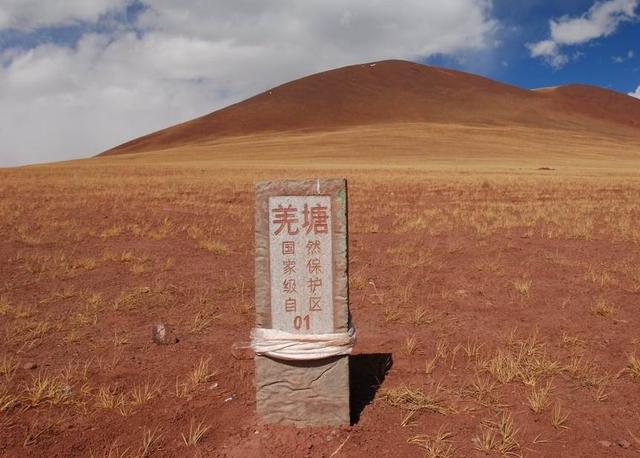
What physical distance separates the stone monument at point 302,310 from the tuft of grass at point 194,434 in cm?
44

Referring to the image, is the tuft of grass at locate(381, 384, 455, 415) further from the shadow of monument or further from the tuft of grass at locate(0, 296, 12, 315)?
the tuft of grass at locate(0, 296, 12, 315)

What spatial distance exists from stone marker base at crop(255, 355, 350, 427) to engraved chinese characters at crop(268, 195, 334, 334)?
27 centimetres

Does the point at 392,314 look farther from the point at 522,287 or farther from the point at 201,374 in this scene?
the point at 201,374

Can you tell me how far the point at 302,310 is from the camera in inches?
146

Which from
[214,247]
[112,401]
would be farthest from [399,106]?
[112,401]

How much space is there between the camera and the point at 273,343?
363 cm

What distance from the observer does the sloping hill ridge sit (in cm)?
8562

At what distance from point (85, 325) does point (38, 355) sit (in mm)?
768

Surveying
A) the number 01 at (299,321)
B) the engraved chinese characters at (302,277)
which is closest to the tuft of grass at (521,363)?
the engraved chinese characters at (302,277)

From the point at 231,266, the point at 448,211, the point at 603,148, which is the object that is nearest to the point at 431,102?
the point at 603,148

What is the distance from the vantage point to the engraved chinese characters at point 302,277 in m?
3.68

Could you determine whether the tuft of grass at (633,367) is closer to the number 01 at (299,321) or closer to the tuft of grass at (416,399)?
the tuft of grass at (416,399)

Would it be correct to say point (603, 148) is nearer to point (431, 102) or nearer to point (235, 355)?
point (431, 102)

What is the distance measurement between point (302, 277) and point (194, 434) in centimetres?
133
